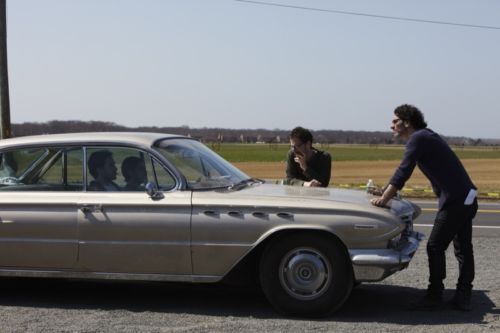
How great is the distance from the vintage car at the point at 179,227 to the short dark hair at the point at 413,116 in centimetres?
69

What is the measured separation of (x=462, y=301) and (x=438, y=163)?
117 cm

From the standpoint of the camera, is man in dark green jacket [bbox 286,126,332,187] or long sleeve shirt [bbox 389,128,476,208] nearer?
long sleeve shirt [bbox 389,128,476,208]

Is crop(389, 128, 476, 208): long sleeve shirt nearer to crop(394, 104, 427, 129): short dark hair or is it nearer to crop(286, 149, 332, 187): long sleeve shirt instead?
crop(394, 104, 427, 129): short dark hair

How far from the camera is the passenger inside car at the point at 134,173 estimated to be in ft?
19.4

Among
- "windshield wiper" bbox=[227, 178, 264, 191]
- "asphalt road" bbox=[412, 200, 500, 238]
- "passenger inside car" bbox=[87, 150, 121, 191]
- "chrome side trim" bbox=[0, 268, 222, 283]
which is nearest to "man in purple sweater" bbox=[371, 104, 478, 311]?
"windshield wiper" bbox=[227, 178, 264, 191]

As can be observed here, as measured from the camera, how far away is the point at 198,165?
6.20 meters

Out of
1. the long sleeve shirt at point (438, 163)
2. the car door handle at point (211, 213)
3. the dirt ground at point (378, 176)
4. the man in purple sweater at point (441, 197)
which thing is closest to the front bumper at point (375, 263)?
the man in purple sweater at point (441, 197)

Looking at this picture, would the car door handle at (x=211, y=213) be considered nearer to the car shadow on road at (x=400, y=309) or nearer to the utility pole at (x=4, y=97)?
the car shadow on road at (x=400, y=309)

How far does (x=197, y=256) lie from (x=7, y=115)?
477 inches

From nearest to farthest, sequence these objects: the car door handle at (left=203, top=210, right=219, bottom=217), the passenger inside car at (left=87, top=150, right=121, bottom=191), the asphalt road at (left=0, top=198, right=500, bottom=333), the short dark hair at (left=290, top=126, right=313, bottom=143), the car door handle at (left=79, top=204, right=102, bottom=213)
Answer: the asphalt road at (left=0, top=198, right=500, bottom=333) < the car door handle at (left=203, top=210, right=219, bottom=217) < the car door handle at (left=79, top=204, right=102, bottom=213) < the passenger inside car at (left=87, top=150, right=121, bottom=191) < the short dark hair at (left=290, top=126, right=313, bottom=143)

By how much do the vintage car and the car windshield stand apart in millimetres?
18

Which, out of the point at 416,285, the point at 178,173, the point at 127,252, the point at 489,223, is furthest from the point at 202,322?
the point at 489,223

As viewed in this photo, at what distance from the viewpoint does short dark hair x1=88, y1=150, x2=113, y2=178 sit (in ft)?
19.8

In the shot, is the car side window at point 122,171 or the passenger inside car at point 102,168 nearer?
the car side window at point 122,171
